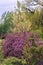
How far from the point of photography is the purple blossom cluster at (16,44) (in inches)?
478

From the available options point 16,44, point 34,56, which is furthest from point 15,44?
point 34,56

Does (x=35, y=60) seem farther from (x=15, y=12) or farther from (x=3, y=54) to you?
(x=15, y=12)

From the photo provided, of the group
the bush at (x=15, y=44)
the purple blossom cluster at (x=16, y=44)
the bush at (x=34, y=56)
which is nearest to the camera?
the bush at (x=34, y=56)

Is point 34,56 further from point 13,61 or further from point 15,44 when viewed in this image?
point 15,44

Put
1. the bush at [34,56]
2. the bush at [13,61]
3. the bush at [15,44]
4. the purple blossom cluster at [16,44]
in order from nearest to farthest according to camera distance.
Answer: the bush at [34,56]
the bush at [13,61]
the purple blossom cluster at [16,44]
the bush at [15,44]

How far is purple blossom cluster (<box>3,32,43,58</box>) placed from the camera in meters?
12.1

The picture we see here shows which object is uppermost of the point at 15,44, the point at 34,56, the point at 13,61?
the point at 15,44

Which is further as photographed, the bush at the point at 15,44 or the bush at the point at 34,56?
the bush at the point at 15,44

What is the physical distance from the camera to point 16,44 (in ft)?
41.1

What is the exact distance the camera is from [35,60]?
11.4 meters

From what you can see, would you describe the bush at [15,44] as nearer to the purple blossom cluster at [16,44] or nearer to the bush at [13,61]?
the purple blossom cluster at [16,44]

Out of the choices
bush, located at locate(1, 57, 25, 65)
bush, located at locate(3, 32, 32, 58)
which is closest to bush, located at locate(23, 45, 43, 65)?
bush, located at locate(1, 57, 25, 65)

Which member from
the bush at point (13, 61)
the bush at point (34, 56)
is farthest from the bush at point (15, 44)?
the bush at point (13, 61)

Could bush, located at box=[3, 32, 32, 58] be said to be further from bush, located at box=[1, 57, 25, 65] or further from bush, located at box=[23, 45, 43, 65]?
bush, located at box=[1, 57, 25, 65]
